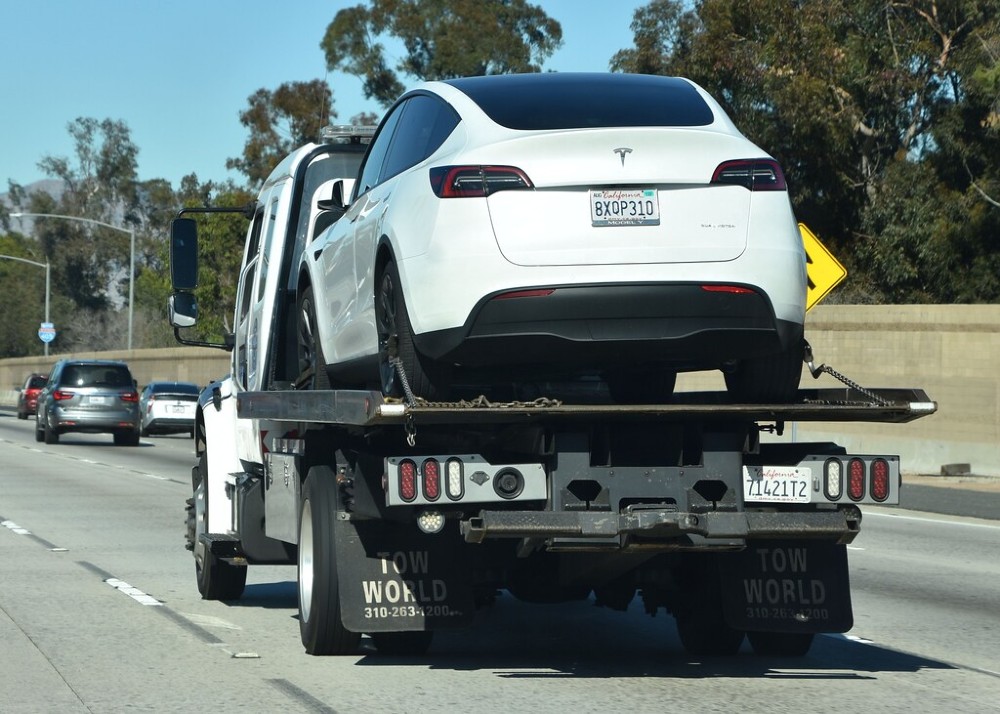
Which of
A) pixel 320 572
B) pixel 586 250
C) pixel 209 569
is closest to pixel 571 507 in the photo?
pixel 586 250

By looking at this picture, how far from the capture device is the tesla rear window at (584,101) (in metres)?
7.84

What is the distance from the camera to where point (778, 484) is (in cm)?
774

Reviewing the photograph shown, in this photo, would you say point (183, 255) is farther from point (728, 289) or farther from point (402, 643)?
point (728, 289)

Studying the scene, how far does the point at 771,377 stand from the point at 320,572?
2406mm

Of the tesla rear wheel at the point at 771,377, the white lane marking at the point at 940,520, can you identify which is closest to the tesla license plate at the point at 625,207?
the tesla rear wheel at the point at 771,377

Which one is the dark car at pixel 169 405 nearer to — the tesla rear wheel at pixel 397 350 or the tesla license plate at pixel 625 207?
the tesla rear wheel at pixel 397 350

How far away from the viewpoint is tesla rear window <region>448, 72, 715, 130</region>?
309 inches

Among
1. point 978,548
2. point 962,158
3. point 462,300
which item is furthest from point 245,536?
point 962,158

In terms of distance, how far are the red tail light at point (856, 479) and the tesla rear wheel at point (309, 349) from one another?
3.05 metres

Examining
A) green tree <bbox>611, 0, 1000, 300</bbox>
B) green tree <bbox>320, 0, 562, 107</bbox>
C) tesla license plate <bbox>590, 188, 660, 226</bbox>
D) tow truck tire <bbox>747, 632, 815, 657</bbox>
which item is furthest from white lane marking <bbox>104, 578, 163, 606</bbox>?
green tree <bbox>320, 0, 562, 107</bbox>

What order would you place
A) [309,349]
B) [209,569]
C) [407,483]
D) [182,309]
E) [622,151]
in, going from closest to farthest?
[407,483] → [622,151] → [309,349] → [209,569] → [182,309]

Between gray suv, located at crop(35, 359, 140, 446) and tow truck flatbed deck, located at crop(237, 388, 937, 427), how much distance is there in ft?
94.8

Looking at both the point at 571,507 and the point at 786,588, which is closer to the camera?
the point at 571,507

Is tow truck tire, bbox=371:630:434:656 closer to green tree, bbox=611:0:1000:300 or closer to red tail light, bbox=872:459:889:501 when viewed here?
red tail light, bbox=872:459:889:501
